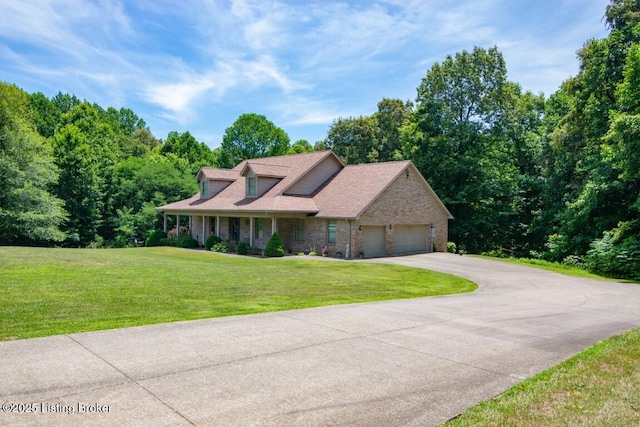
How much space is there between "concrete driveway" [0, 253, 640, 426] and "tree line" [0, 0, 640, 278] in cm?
1790

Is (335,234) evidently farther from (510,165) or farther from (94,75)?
(94,75)

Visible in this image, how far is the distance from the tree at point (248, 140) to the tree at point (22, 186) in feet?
105

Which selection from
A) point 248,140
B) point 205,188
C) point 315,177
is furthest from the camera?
point 248,140

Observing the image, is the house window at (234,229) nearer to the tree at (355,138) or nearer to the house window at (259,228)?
the house window at (259,228)

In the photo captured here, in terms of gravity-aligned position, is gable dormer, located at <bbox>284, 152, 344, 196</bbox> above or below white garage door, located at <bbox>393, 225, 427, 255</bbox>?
above

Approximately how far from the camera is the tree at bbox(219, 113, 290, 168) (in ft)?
222

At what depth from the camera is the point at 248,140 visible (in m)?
67.8

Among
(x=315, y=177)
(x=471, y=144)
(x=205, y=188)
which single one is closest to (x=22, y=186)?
(x=205, y=188)

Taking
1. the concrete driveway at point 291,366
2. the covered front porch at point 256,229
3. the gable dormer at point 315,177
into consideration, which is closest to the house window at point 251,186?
the covered front porch at point 256,229

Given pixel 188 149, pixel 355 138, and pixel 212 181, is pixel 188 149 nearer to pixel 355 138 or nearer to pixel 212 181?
pixel 355 138

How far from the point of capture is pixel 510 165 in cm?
3903

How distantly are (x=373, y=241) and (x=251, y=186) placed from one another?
982 centimetres

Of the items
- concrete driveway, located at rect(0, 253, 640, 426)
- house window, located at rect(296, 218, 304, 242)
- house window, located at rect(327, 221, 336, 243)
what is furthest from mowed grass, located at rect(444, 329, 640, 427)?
house window, located at rect(296, 218, 304, 242)

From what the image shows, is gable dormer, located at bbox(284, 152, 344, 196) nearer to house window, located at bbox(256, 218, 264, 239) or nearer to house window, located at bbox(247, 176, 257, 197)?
house window, located at bbox(256, 218, 264, 239)
